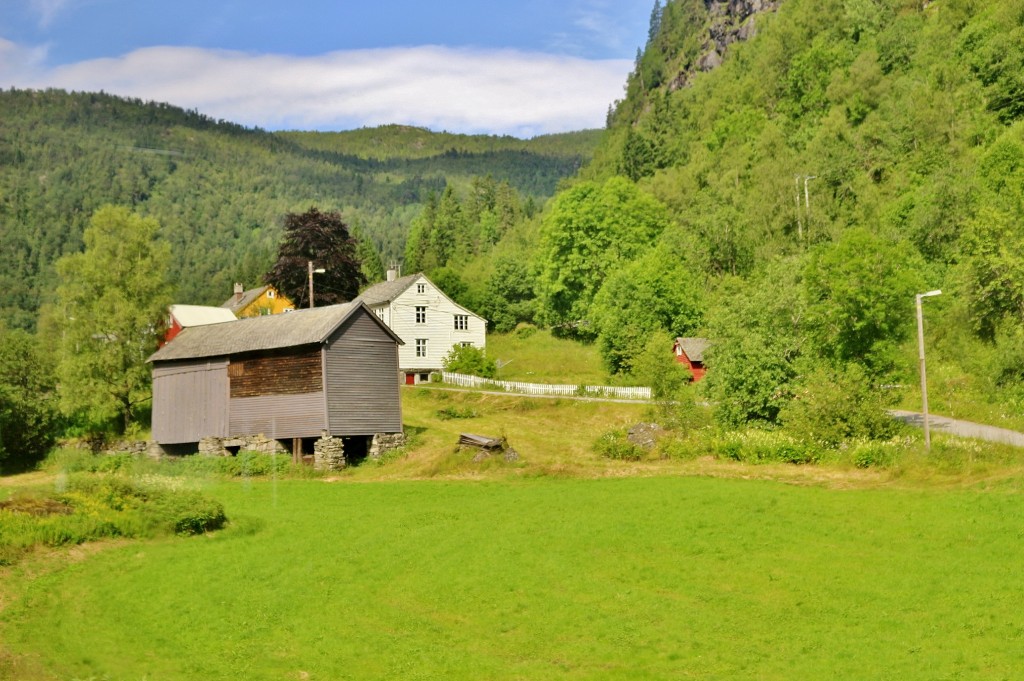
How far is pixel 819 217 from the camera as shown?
8344 centimetres

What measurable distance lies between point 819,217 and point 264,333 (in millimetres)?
50825

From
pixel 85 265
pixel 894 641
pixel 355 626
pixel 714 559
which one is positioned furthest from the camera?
pixel 85 265

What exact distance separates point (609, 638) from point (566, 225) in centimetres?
7455

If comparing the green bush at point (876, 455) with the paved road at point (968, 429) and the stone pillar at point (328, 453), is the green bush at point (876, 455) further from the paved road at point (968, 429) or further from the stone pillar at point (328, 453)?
the stone pillar at point (328, 453)

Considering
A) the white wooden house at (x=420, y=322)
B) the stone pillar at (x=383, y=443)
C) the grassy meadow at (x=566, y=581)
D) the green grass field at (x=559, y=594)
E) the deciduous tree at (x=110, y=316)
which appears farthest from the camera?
the white wooden house at (x=420, y=322)

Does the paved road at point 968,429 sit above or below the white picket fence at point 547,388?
below

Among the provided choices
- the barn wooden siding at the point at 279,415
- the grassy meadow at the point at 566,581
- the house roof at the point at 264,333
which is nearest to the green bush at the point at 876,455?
the grassy meadow at the point at 566,581

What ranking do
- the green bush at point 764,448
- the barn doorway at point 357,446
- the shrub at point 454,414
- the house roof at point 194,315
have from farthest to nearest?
the house roof at point 194,315
the shrub at point 454,414
the barn doorway at point 357,446
the green bush at point 764,448

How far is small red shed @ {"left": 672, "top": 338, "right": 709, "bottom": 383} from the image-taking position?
7294 cm

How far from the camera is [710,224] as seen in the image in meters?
88.8

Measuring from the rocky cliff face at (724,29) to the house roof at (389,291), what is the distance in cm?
11441

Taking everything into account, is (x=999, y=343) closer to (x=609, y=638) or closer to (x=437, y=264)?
(x=609, y=638)

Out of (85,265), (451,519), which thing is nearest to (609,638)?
(451,519)

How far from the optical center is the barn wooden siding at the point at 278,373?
157 ft
